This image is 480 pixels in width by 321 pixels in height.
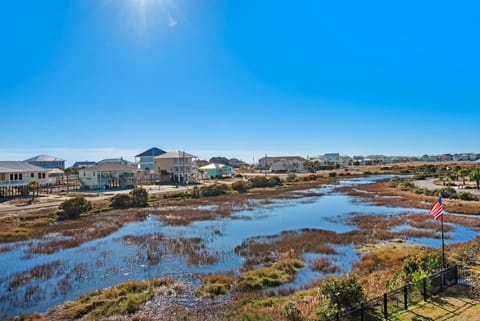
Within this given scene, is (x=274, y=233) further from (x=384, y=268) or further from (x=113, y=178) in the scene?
(x=113, y=178)

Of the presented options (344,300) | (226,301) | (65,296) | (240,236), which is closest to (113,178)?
(240,236)

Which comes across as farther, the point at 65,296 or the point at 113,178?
the point at 113,178

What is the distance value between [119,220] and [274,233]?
17.6 meters

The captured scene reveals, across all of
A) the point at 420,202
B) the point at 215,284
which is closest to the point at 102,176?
the point at 215,284

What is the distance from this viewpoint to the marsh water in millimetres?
13805

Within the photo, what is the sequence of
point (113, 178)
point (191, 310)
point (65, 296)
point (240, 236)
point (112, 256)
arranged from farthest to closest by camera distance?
point (113, 178), point (240, 236), point (112, 256), point (65, 296), point (191, 310)

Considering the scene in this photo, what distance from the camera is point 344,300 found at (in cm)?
927

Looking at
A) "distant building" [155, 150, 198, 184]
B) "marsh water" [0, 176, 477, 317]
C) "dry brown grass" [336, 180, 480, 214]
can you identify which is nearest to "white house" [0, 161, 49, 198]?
"distant building" [155, 150, 198, 184]

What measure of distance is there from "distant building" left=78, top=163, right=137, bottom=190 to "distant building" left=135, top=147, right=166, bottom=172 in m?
26.2

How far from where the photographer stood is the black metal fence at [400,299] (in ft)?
29.3

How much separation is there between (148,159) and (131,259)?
257ft

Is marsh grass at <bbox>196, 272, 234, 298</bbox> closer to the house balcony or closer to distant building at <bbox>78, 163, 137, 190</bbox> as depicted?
the house balcony

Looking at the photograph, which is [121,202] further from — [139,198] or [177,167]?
[177,167]

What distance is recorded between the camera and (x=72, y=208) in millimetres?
34000
